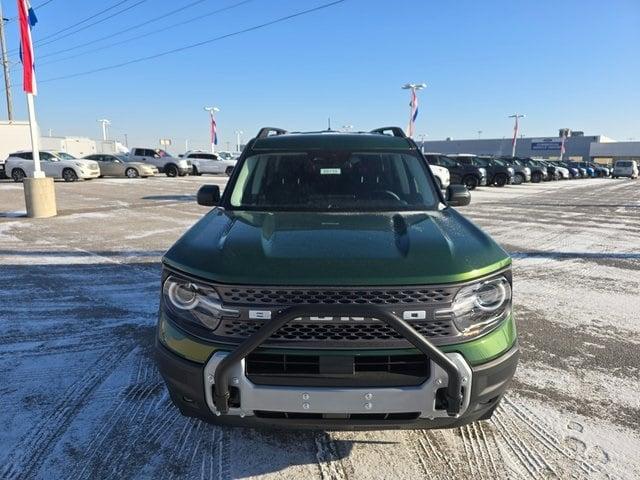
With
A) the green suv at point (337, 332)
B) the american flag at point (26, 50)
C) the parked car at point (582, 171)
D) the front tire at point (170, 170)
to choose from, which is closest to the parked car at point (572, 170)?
the parked car at point (582, 171)

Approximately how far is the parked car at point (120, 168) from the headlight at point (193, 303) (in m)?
29.9

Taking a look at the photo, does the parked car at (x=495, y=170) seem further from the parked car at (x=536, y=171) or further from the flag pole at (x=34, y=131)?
the flag pole at (x=34, y=131)

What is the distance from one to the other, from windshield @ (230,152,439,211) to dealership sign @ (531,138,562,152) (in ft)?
338

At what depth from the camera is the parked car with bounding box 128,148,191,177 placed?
3297 cm

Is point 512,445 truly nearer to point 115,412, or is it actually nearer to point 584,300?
point 115,412

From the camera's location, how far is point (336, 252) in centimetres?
237

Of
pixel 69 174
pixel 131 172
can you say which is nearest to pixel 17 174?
pixel 69 174

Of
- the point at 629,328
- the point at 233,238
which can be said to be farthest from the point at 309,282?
the point at 629,328

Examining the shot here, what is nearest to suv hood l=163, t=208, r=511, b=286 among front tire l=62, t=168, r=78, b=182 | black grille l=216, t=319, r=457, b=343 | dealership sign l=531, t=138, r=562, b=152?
black grille l=216, t=319, r=457, b=343

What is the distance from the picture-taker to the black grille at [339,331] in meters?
2.17

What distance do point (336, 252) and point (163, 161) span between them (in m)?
33.4

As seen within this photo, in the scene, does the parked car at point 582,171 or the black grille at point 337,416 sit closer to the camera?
the black grille at point 337,416

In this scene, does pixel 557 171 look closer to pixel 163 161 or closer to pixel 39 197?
pixel 163 161

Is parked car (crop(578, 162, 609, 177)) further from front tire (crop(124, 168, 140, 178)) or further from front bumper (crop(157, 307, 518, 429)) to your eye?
front bumper (crop(157, 307, 518, 429))
